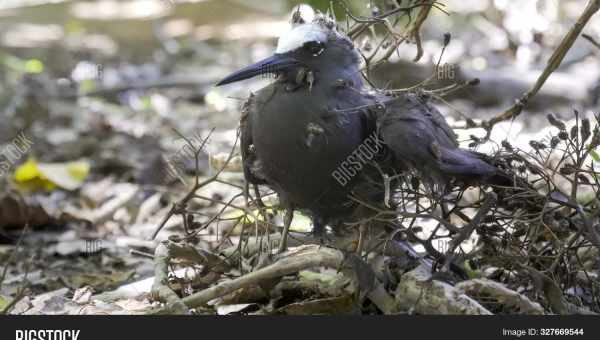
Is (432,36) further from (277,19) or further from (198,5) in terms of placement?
(198,5)

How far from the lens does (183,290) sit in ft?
11.4

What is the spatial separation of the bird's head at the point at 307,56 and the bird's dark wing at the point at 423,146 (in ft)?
0.88

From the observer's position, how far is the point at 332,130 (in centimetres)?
329

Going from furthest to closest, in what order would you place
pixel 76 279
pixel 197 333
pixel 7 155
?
pixel 7 155, pixel 76 279, pixel 197 333

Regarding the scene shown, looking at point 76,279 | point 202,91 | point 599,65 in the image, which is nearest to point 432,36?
point 599,65

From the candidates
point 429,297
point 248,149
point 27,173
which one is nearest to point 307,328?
point 429,297

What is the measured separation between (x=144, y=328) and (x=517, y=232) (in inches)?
58.8

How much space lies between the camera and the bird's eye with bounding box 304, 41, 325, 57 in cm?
335

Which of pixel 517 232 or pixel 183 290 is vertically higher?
pixel 517 232

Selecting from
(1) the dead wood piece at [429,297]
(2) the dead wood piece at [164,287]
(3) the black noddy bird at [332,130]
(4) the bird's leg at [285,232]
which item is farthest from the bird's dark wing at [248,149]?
(1) the dead wood piece at [429,297]

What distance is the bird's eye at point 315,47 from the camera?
3.35 metres

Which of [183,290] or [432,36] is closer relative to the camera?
[183,290]

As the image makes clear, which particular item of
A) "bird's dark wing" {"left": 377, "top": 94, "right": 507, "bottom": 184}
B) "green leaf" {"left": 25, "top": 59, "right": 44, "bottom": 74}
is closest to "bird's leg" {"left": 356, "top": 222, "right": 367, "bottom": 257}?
"bird's dark wing" {"left": 377, "top": 94, "right": 507, "bottom": 184}

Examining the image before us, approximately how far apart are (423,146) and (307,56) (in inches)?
22.9
